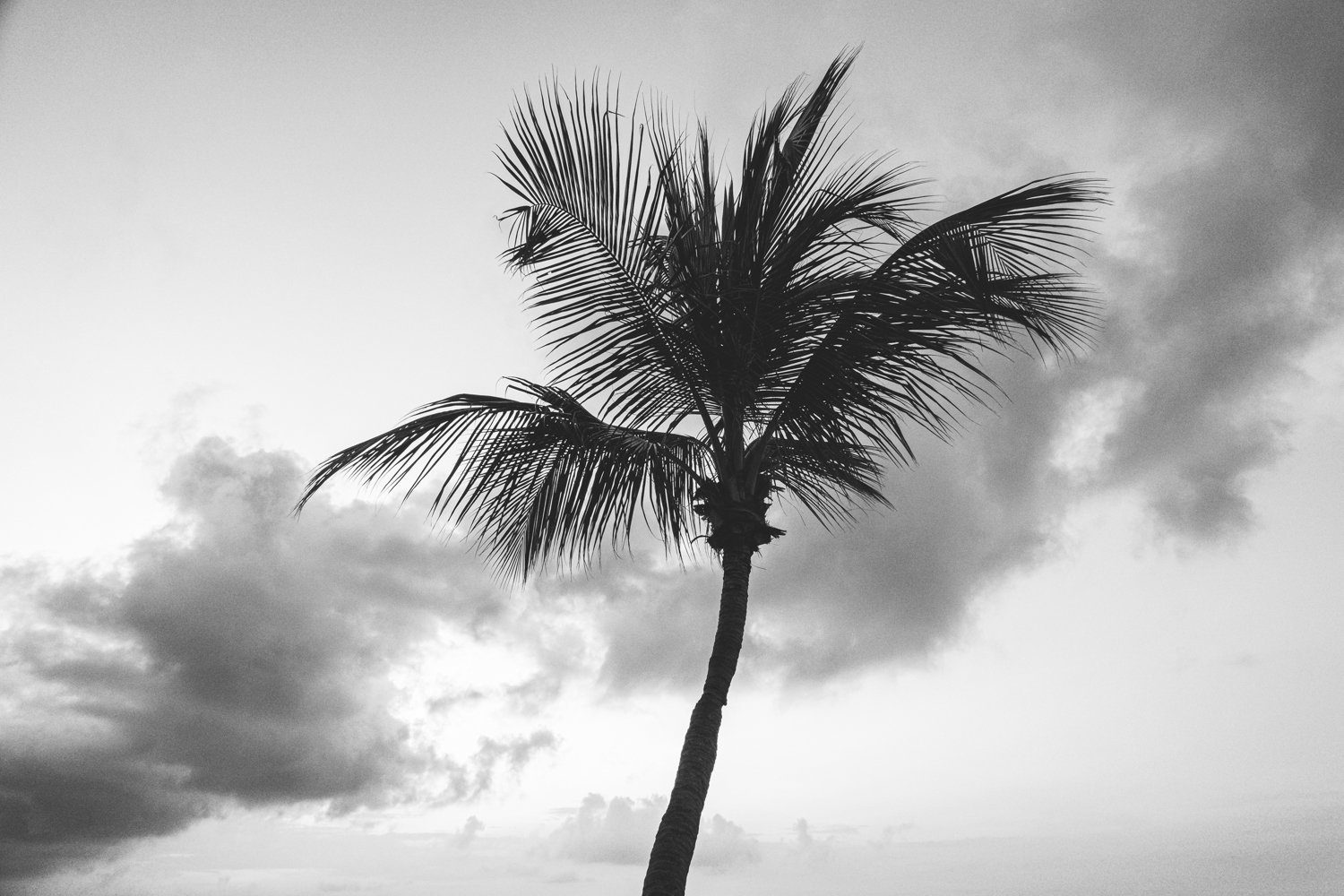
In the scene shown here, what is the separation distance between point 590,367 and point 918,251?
216cm

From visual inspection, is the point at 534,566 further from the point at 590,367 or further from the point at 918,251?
the point at 918,251

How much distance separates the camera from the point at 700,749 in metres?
4.48

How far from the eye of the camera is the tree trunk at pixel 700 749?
13.5ft

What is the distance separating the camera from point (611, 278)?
546cm

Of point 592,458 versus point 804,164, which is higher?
point 804,164

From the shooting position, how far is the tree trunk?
162 inches

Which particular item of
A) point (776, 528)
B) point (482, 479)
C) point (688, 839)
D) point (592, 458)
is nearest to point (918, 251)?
point (776, 528)

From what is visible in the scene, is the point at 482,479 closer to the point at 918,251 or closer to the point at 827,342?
the point at 827,342

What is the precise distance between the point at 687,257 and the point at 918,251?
1392 millimetres

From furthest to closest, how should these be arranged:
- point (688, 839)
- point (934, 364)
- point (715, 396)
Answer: point (715, 396) < point (934, 364) < point (688, 839)

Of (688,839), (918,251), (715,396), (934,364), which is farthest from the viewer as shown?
(715,396)

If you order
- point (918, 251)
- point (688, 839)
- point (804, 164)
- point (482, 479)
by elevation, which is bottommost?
point (688, 839)

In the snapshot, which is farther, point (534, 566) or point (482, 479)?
point (534, 566)

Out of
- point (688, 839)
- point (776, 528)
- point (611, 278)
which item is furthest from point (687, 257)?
point (688, 839)
